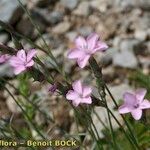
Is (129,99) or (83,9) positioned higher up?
(83,9)

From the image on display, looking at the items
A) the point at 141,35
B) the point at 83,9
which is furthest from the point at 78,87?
the point at 83,9

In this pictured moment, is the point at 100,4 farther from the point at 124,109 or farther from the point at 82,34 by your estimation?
the point at 124,109

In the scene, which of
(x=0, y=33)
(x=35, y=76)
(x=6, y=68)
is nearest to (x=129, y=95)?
(x=35, y=76)

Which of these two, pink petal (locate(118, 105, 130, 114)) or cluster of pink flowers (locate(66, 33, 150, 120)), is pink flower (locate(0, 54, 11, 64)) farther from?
pink petal (locate(118, 105, 130, 114))

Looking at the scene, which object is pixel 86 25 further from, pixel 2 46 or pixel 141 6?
pixel 2 46

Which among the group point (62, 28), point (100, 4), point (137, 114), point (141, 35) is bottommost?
point (137, 114)

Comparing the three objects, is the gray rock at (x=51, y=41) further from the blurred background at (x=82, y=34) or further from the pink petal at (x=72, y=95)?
the pink petal at (x=72, y=95)
